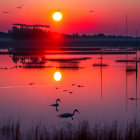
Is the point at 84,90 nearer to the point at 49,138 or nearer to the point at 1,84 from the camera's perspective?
the point at 1,84

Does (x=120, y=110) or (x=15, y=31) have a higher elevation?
(x=15, y=31)

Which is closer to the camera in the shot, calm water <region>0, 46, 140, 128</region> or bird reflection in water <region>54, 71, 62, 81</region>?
calm water <region>0, 46, 140, 128</region>

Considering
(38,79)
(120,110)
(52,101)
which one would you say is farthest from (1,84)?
(120,110)

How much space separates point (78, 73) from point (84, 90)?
7392 mm

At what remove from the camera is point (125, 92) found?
18312 millimetres

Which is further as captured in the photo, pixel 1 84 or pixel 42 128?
pixel 1 84

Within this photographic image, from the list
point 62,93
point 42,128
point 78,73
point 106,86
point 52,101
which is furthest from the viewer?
point 78,73

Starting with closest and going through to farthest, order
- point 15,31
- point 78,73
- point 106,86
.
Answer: point 106,86
point 78,73
point 15,31

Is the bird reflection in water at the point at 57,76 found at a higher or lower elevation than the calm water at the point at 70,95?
higher

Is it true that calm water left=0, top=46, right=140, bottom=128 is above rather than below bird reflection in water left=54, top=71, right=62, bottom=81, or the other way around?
below

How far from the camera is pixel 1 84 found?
2127 centimetres

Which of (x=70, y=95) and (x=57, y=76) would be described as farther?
(x=57, y=76)

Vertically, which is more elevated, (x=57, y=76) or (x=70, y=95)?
(x=57, y=76)

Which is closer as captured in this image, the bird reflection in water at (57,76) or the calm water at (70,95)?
the calm water at (70,95)
